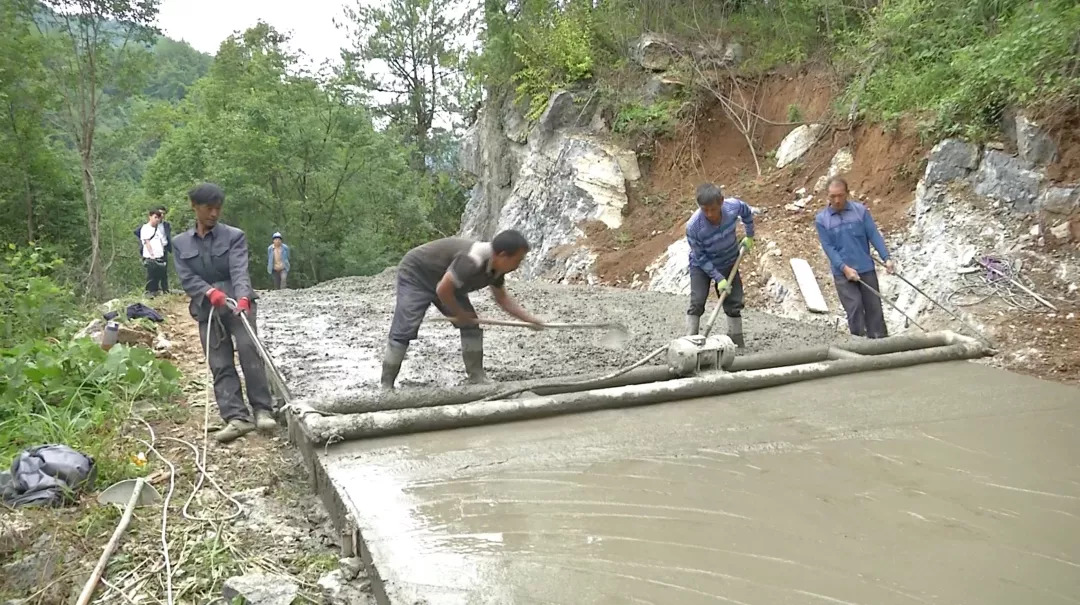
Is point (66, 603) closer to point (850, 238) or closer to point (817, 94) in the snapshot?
point (850, 238)

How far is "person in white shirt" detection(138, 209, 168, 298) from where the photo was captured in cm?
959

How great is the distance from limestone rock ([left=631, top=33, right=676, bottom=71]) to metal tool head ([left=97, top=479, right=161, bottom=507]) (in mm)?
12101

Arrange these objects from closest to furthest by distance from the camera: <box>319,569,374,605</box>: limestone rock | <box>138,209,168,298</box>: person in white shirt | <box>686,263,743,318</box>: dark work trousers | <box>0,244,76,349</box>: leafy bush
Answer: <box>319,569,374,605</box>: limestone rock → <box>686,263,743,318</box>: dark work trousers → <box>0,244,76,349</box>: leafy bush → <box>138,209,168,298</box>: person in white shirt

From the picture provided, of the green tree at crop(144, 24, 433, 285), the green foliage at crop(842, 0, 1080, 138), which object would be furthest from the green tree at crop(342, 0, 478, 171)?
the green foliage at crop(842, 0, 1080, 138)

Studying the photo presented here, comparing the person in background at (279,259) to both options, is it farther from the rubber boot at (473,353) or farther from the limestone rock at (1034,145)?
the limestone rock at (1034,145)

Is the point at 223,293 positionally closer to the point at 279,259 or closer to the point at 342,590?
the point at 342,590

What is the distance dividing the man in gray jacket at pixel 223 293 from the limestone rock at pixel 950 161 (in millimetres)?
6575

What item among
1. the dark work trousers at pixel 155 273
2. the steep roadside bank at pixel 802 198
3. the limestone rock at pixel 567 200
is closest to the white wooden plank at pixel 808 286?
the steep roadside bank at pixel 802 198

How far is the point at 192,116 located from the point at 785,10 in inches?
728

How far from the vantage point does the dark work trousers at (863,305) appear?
562cm

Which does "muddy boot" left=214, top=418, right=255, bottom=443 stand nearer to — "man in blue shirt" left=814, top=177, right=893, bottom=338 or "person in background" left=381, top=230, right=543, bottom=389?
"person in background" left=381, top=230, right=543, bottom=389

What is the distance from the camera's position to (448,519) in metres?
2.72

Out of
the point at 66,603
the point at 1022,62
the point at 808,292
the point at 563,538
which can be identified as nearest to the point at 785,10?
the point at 1022,62

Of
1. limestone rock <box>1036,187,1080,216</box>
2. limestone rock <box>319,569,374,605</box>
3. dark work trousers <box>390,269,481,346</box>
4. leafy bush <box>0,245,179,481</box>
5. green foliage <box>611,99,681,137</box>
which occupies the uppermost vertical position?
green foliage <box>611,99,681,137</box>
